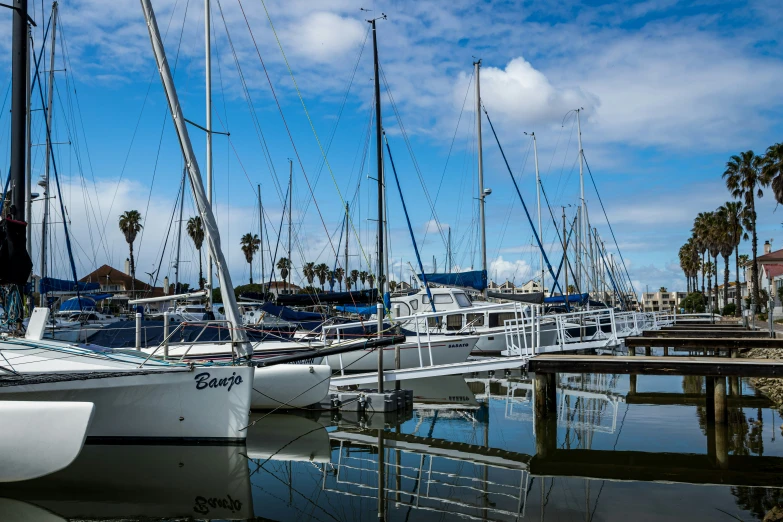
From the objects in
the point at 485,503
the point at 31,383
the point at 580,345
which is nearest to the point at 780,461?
the point at 485,503

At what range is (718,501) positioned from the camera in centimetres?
878

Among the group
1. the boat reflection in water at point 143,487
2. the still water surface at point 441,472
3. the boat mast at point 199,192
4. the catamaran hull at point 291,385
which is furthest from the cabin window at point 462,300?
the boat reflection in water at point 143,487

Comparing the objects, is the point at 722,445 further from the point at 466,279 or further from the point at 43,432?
the point at 466,279

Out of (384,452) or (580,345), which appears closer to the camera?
(384,452)

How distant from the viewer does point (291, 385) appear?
15617mm

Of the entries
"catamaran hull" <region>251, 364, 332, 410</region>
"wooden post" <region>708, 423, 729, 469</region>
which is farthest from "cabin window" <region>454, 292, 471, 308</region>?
"wooden post" <region>708, 423, 729, 469</region>

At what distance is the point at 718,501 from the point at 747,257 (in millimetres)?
87472

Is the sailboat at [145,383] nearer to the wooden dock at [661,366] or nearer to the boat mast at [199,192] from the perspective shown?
the boat mast at [199,192]

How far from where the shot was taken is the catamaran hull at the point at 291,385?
50.6ft

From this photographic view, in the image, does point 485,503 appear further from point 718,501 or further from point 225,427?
point 225,427

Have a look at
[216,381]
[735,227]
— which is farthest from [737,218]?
[216,381]

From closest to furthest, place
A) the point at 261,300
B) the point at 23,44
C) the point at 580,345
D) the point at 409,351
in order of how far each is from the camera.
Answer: the point at 23,44 < the point at 580,345 < the point at 409,351 < the point at 261,300

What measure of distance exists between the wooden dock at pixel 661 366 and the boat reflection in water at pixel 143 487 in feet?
21.0

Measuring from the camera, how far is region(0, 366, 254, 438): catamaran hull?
1101 centimetres
